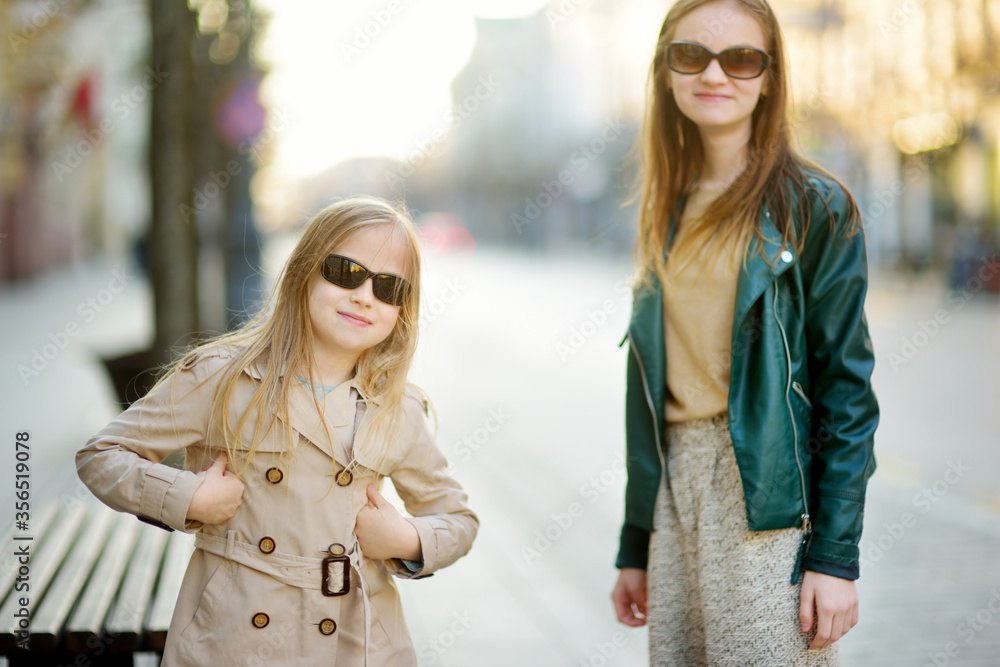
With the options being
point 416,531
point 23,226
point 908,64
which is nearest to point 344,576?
point 416,531

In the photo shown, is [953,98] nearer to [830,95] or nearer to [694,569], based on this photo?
[830,95]

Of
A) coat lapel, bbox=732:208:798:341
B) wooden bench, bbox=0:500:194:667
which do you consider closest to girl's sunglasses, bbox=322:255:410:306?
coat lapel, bbox=732:208:798:341

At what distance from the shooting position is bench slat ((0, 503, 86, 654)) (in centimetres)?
249

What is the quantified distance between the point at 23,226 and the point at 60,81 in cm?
1699

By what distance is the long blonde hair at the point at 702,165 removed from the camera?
2.00 meters

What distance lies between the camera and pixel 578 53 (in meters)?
68.1

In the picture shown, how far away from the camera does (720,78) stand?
2.05 m
